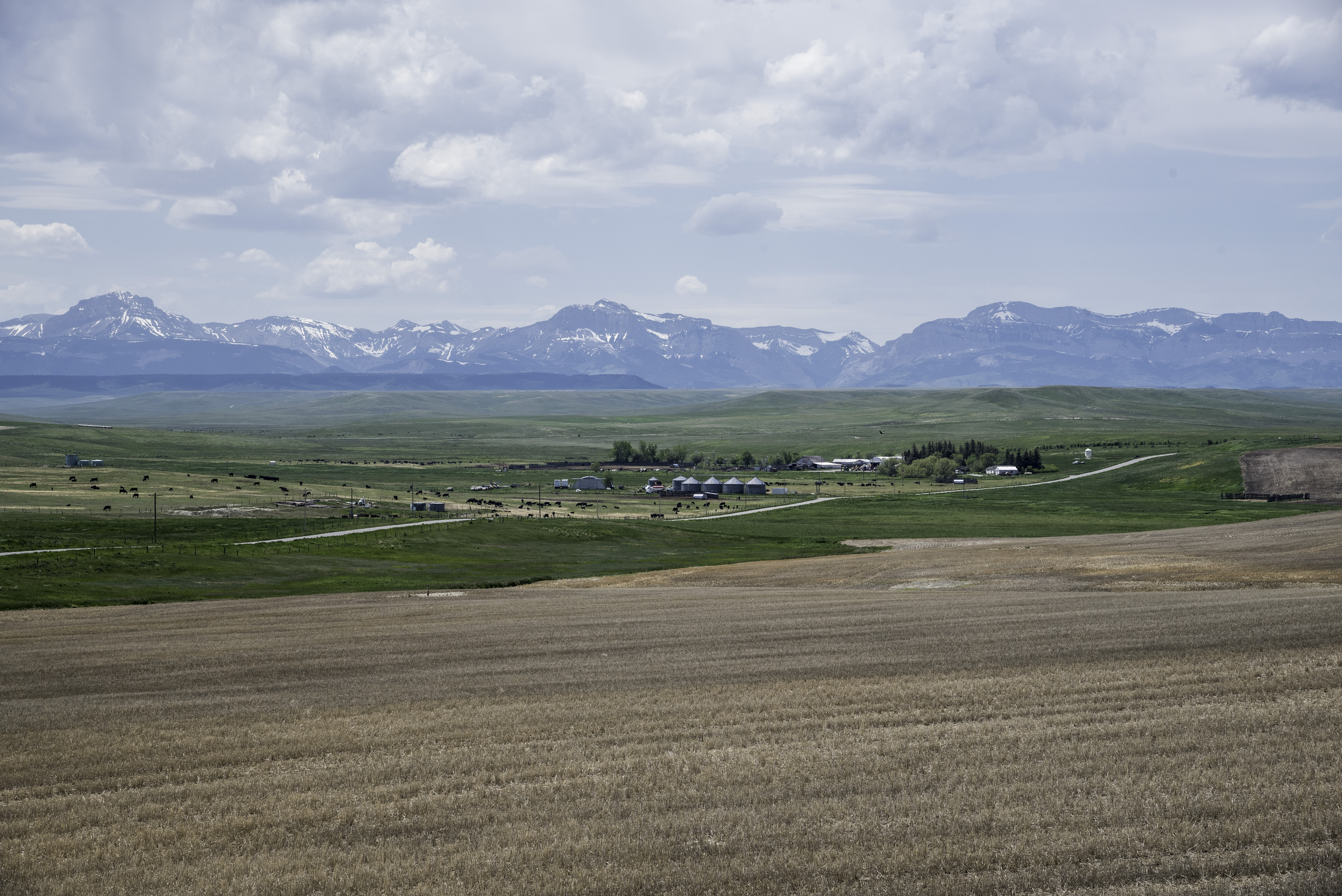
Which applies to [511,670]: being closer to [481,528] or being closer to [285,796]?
[285,796]

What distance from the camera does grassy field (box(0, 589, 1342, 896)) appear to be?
13.8 m

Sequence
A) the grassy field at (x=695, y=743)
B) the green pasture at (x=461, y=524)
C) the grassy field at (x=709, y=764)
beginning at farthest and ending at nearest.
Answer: the green pasture at (x=461, y=524) → the grassy field at (x=695, y=743) → the grassy field at (x=709, y=764)

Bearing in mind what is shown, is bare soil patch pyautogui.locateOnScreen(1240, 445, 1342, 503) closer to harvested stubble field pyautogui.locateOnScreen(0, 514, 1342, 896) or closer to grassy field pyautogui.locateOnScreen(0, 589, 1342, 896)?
harvested stubble field pyautogui.locateOnScreen(0, 514, 1342, 896)

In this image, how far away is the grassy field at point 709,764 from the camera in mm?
13750

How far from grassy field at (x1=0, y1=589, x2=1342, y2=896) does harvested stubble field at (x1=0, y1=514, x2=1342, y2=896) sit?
0.07m

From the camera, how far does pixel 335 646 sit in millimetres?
35781

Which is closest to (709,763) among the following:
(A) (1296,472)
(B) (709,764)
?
(B) (709,764)

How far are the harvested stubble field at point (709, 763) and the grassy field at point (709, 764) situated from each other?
68 mm

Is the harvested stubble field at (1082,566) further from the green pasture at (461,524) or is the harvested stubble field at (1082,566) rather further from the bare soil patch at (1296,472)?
the bare soil patch at (1296,472)

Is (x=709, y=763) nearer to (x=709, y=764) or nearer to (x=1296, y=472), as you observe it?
(x=709, y=764)

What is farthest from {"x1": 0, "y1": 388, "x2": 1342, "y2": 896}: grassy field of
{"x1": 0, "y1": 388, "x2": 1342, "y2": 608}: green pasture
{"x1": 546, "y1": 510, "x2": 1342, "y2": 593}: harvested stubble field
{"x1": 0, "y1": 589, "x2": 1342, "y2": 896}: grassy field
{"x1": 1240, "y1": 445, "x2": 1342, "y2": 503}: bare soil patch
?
{"x1": 1240, "y1": 445, "x2": 1342, "y2": 503}: bare soil patch

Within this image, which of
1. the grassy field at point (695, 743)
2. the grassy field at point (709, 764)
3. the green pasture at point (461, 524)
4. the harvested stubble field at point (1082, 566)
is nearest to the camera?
the grassy field at point (709, 764)

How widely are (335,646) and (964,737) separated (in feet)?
76.4

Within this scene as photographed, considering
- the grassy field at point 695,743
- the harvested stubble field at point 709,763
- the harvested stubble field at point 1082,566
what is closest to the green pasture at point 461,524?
the harvested stubble field at point 1082,566
